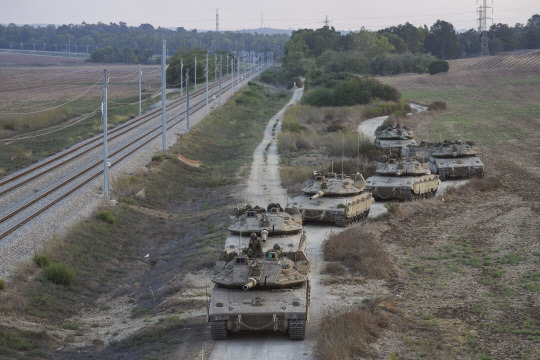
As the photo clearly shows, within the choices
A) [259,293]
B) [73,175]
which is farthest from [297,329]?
[73,175]

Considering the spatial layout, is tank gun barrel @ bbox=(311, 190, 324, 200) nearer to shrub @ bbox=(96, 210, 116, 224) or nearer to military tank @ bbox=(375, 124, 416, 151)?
shrub @ bbox=(96, 210, 116, 224)

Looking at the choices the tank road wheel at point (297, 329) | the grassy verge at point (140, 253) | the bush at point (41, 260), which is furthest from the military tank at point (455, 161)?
the tank road wheel at point (297, 329)

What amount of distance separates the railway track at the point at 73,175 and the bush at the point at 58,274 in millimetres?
4789

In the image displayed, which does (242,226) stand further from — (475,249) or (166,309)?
(475,249)

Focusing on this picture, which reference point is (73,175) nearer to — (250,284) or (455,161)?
(455,161)

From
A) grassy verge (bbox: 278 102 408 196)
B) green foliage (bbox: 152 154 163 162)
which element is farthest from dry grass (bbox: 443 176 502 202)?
green foliage (bbox: 152 154 163 162)

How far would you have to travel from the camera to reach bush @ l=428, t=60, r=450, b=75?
12750 cm

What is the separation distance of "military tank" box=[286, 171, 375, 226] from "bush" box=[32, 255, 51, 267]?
948 centimetres

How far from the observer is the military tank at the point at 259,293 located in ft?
57.2

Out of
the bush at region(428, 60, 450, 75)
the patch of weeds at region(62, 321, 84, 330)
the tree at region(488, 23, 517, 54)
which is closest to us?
the patch of weeds at region(62, 321, 84, 330)

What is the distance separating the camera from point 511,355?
16.5 m

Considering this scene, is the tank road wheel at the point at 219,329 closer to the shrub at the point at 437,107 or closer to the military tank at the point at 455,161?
the military tank at the point at 455,161

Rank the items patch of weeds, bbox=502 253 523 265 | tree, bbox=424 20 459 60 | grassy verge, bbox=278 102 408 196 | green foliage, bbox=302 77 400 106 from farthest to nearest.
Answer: tree, bbox=424 20 459 60, green foliage, bbox=302 77 400 106, grassy verge, bbox=278 102 408 196, patch of weeds, bbox=502 253 523 265

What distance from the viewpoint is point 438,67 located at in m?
128
